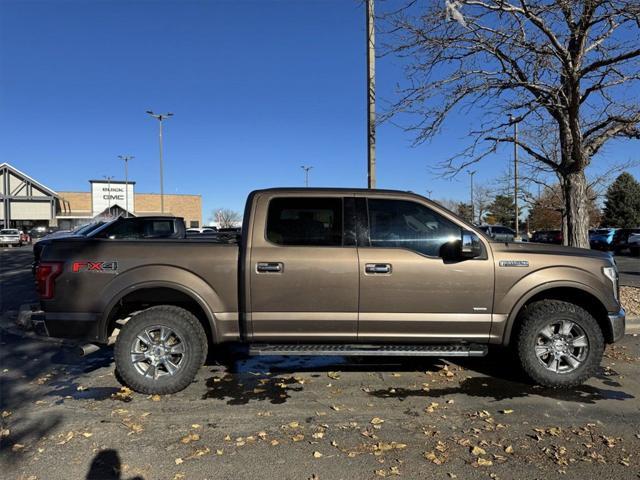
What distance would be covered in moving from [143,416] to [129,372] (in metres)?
0.62

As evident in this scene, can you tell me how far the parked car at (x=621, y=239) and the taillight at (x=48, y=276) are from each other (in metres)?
31.8

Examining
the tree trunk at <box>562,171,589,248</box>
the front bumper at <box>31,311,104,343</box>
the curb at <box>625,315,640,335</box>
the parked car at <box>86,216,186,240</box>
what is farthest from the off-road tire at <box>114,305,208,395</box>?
the tree trunk at <box>562,171,589,248</box>

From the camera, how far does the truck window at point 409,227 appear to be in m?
4.89

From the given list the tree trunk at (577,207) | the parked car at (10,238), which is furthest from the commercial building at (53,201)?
the tree trunk at (577,207)

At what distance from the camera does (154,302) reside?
509 cm

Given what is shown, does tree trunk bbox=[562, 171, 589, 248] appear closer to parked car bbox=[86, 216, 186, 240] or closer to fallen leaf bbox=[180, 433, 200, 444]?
fallen leaf bbox=[180, 433, 200, 444]

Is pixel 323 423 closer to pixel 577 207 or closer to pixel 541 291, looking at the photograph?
pixel 541 291

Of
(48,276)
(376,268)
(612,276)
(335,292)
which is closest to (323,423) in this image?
(335,292)

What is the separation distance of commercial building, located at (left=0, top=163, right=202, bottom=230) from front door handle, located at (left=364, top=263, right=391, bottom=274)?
59830 mm

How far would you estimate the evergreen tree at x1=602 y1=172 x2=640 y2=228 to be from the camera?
174 ft

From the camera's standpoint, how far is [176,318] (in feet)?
15.9

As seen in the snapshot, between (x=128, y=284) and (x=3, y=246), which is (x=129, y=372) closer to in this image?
(x=128, y=284)

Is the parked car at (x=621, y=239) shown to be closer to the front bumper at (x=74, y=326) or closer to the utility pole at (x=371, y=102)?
the utility pole at (x=371, y=102)

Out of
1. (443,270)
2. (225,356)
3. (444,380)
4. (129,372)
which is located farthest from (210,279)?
(444,380)
